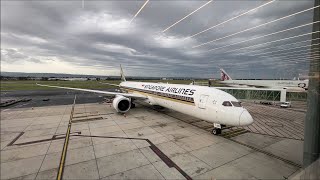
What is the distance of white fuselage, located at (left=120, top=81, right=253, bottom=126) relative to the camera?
13688 mm

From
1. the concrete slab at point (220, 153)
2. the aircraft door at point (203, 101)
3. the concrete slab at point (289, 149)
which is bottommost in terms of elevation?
the concrete slab at point (289, 149)

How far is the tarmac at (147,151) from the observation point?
9641mm

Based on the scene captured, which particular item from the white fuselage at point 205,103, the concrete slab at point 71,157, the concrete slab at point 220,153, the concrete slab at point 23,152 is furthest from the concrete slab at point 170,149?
the concrete slab at point 23,152

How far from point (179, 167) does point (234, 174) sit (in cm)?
303

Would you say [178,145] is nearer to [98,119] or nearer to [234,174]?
[234,174]

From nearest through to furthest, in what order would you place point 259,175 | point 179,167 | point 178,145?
point 259,175 → point 179,167 → point 178,145

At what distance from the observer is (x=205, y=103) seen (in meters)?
15.9

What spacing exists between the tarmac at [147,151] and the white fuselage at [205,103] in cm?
188

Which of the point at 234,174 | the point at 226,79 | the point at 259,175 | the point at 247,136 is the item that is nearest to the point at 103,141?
the point at 234,174

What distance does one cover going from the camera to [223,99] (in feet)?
48.8

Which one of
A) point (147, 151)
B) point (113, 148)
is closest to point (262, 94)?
point (147, 151)

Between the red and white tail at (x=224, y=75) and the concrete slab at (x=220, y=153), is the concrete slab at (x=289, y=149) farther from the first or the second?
the red and white tail at (x=224, y=75)

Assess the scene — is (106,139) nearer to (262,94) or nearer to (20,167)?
(20,167)

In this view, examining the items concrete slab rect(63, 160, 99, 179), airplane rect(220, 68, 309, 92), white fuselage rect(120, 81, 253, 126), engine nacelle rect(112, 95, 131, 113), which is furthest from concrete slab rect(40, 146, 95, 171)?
airplane rect(220, 68, 309, 92)
